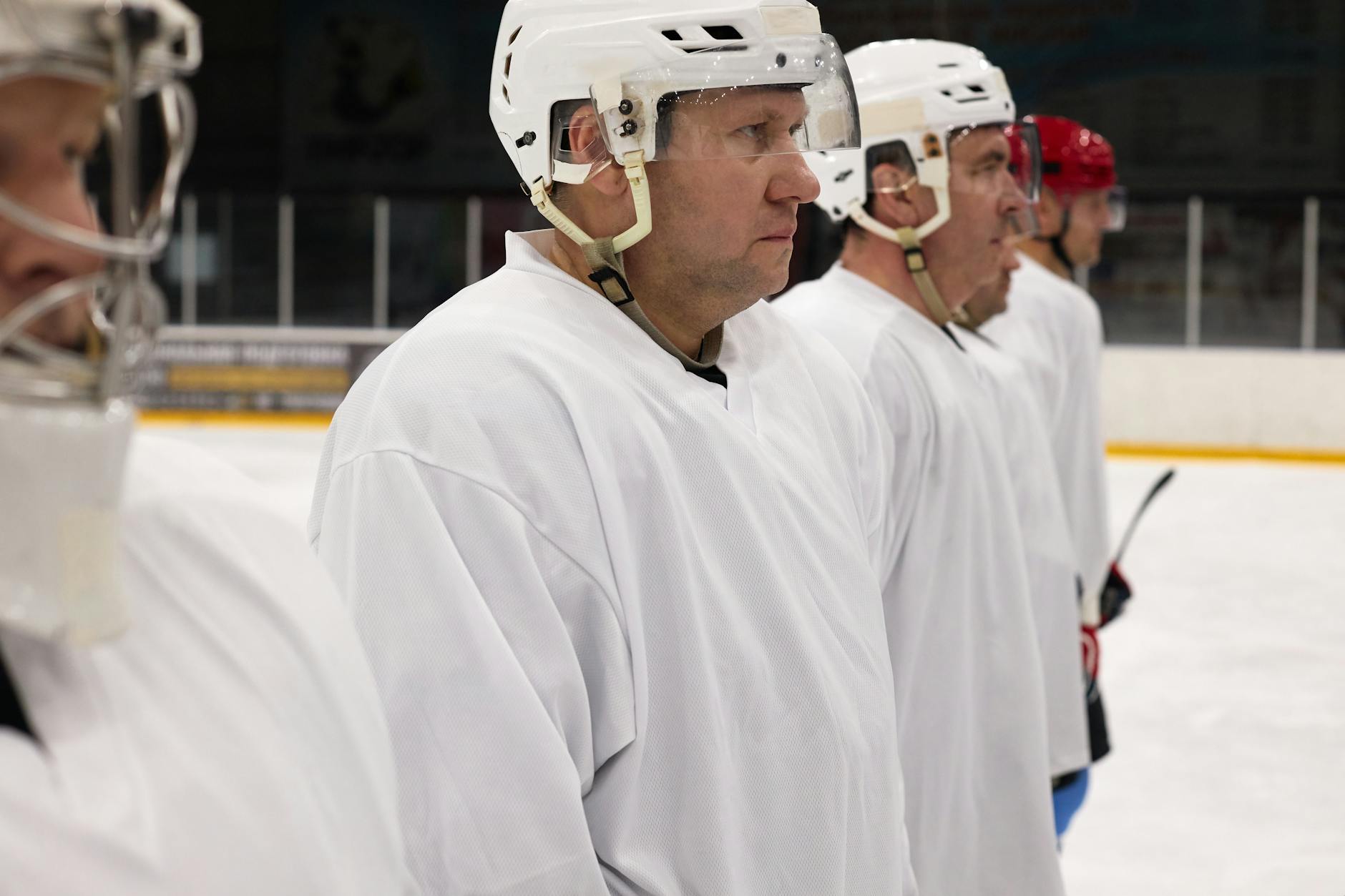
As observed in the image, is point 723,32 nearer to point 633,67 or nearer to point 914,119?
point 633,67

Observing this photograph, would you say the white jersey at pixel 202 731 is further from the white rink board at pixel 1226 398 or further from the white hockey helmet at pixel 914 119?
the white rink board at pixel 1226 398

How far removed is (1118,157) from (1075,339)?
820 centimetres

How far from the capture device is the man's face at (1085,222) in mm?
4016

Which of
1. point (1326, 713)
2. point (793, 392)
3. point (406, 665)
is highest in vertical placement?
point (793, 392)

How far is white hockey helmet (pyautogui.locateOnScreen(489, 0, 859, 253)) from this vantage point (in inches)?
56.9

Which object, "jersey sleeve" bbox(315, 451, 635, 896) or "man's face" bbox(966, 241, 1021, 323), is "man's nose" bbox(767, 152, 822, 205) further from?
"man's face" bbox(966, 241, 1021, 323)

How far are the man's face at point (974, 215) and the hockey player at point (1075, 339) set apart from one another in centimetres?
81

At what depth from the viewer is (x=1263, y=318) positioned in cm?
997

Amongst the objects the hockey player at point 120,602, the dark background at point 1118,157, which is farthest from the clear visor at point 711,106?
the dark background at point 1118,157

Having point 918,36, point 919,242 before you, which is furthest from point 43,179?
point 918,36

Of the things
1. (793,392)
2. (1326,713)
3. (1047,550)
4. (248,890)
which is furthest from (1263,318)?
(248,890)

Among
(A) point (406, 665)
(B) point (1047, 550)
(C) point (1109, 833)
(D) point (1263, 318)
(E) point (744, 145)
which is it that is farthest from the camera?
(D) point (1263, 318)

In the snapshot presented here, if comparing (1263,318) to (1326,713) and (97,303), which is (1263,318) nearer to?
(1326,713)

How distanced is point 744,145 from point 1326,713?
348cm
